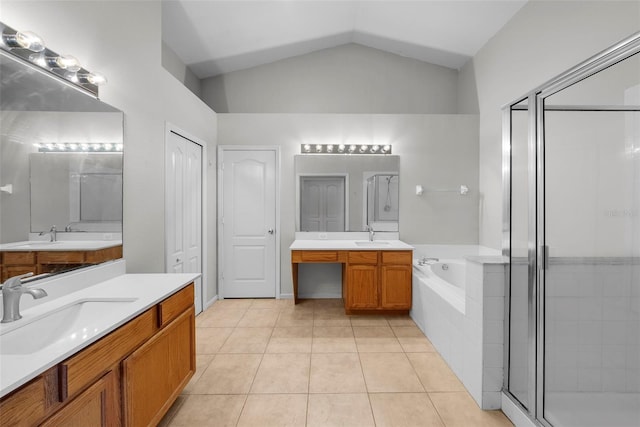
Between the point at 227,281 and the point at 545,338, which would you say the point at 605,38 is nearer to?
the point at 545,338

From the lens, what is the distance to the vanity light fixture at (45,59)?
1.38 meters

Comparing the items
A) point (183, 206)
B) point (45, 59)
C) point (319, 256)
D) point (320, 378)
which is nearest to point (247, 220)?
point (183, 206)

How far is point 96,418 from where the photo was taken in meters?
1.18

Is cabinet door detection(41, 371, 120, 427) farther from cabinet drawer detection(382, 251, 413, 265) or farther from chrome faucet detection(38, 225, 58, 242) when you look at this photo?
cabinet drawer detection(382, 251, 413, 265)

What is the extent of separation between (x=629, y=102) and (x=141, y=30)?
9.97 feet

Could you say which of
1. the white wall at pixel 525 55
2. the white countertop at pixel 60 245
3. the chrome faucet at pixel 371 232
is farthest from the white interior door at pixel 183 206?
the white wall at pixel 525 55

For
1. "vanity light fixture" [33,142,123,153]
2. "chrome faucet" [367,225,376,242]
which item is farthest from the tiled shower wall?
"vanity light fixture" [33,142,123,153]

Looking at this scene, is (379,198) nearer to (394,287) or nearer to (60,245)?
(394,287)

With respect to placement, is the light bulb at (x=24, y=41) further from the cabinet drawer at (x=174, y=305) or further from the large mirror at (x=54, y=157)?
the cabinet drawer at (x=174, y=305)

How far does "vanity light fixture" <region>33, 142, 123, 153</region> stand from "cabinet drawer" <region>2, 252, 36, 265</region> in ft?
1.61

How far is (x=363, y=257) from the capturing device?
3.46 metres

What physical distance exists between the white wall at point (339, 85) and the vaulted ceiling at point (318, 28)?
4.8 inches

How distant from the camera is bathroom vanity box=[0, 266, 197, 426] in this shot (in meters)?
0.94

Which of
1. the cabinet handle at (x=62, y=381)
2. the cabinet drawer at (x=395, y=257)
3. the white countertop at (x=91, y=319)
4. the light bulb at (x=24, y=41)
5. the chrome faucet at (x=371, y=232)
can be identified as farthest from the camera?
the chrome faucet at (x=371, y=232)
